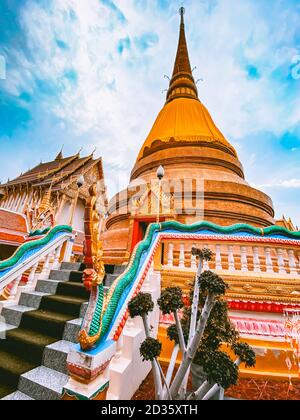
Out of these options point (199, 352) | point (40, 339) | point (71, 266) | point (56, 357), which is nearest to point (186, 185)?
point (71, 266)

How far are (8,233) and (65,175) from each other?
25.7 ft

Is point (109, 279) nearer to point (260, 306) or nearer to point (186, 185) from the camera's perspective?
point (260, 306)

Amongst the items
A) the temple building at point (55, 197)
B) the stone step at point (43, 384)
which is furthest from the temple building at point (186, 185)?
the temple building at point (55, 197)

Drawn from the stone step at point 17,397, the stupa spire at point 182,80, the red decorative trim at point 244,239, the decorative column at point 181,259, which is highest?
the stupa spire at point 182,80

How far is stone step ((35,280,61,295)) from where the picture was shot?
3614 millimetres

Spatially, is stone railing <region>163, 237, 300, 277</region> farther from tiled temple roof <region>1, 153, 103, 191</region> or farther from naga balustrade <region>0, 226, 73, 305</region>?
tiled temple roof <region>1, 153, 103, 191</region>

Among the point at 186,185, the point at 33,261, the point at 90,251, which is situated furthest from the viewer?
the point at 186,185

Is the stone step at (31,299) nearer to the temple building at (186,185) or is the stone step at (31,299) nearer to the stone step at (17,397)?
the stone step at (17,397)

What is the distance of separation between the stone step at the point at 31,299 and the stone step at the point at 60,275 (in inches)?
26.0

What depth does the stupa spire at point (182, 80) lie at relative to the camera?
48.2 ft

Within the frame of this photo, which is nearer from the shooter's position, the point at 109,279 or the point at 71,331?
the point at 71,331

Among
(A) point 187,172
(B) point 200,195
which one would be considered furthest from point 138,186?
(B) point 200,195

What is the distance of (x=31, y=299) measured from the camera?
130 inches

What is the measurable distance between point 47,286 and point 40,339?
1263 millimetres
